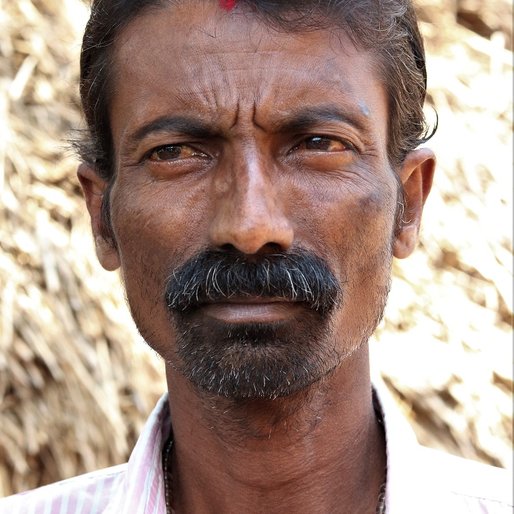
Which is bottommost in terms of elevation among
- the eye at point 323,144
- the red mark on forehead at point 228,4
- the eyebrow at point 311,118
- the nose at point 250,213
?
Answer: the nose at point 250,213

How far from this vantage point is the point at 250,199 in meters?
1.80

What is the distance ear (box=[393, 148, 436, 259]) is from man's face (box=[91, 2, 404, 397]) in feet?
0.55

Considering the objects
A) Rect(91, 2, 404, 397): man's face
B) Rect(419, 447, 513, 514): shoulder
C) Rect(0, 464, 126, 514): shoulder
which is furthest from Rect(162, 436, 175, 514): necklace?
Rect(419, 447, 513, 514): shoulder

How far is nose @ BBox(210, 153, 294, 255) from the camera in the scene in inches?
70.0

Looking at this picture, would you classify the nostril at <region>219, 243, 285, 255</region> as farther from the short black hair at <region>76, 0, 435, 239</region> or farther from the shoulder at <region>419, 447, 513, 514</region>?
Result: the shoulder at <region>419, 447, 513, 514</region>

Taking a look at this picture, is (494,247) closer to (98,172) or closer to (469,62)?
(469,62)

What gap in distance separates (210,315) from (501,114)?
242 centimetres

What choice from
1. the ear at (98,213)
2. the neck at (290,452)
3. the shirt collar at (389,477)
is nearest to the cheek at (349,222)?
the neck at (290,452)

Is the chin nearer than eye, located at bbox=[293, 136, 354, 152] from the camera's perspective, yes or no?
Yes

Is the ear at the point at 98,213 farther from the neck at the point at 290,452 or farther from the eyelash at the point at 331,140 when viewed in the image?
the eyelash at the point at 331,140

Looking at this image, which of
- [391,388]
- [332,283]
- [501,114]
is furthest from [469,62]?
[332,283]

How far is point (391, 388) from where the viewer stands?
11.7 ft

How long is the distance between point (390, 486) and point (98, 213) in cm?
89

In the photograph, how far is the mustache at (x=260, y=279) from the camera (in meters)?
1.81
